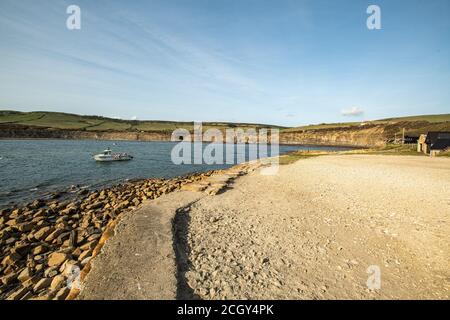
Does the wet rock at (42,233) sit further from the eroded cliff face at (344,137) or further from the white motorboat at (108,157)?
the eroded cliff face at (344,137)

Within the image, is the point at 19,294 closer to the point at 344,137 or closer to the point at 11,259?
the point at 11,259

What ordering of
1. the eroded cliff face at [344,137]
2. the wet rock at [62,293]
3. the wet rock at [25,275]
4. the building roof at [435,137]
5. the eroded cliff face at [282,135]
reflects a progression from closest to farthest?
the wet rock at [62,293]
the wet rock at [25,275]
the building roof at [435,137]
the eroded cliff face at [282,135]
the eroded cliff face at [344,137]

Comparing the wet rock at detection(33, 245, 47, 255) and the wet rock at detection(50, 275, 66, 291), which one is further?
the wet rock at detection(33, 245, 47, 255)

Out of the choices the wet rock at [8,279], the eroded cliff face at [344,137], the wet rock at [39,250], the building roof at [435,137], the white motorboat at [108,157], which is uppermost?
the eroded cliff face at [344,137]

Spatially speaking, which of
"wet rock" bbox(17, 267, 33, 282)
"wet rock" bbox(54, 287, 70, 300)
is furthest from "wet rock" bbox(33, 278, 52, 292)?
"wet rock" bbox(54, 287, 70, 300)

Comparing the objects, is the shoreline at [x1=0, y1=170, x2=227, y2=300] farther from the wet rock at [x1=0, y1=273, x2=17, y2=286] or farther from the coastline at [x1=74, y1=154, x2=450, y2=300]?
the coastline at [x1=74, y1=154, x2=450, y2=300]

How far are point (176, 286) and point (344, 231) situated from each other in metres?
7.92

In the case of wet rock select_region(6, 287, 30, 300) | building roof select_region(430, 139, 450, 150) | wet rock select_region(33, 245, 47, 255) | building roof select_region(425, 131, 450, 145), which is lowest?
wet rock select_region(6, 287, 30, 300)

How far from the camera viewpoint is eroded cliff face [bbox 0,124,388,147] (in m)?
107

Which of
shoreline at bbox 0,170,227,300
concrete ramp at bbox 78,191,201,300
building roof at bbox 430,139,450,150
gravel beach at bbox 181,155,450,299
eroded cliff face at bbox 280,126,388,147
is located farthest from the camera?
eroded cliff face at bbox 280,126,388,147

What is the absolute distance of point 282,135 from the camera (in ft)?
517

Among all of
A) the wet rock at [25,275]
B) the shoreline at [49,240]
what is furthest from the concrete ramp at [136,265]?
the wet rock at [25,275]

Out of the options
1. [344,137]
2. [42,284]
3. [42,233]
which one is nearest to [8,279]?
[42,284]

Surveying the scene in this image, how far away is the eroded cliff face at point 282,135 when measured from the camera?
107 m
